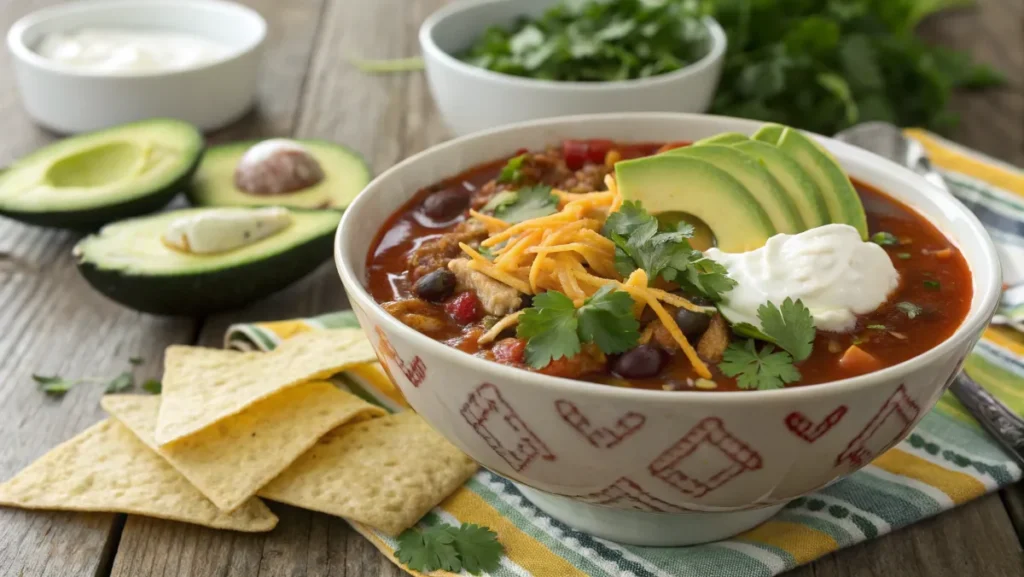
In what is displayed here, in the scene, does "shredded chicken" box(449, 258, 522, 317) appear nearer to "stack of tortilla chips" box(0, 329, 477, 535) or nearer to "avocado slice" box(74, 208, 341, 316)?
"stack of tortilla chips" box(0, 329, 477, 535)

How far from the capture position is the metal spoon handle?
271 cm

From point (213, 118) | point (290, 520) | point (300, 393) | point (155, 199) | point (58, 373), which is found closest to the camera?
point (290, 520)

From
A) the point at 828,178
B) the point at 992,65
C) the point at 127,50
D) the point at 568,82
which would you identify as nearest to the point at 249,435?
the point at 828,178

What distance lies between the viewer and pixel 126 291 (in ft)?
10.9

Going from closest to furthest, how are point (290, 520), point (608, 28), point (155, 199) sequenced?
point (290, 520) < point (155, 199) < point (608, 28)

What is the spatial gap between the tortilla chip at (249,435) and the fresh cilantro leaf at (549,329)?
79 centimetres

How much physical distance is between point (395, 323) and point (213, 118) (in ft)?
10.2

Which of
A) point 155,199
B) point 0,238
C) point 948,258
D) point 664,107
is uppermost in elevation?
point 948,258

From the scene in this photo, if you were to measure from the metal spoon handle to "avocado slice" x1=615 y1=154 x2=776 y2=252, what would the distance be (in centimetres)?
80

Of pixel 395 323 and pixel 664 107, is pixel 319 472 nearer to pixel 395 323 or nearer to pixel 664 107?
pixel 395 323

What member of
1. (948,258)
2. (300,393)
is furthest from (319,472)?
(948,258)

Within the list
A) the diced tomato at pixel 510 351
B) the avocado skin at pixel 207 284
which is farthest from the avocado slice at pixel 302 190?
the diced tomato at pixel 510 351

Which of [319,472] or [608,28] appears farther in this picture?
[608,28]

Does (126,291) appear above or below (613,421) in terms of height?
below
